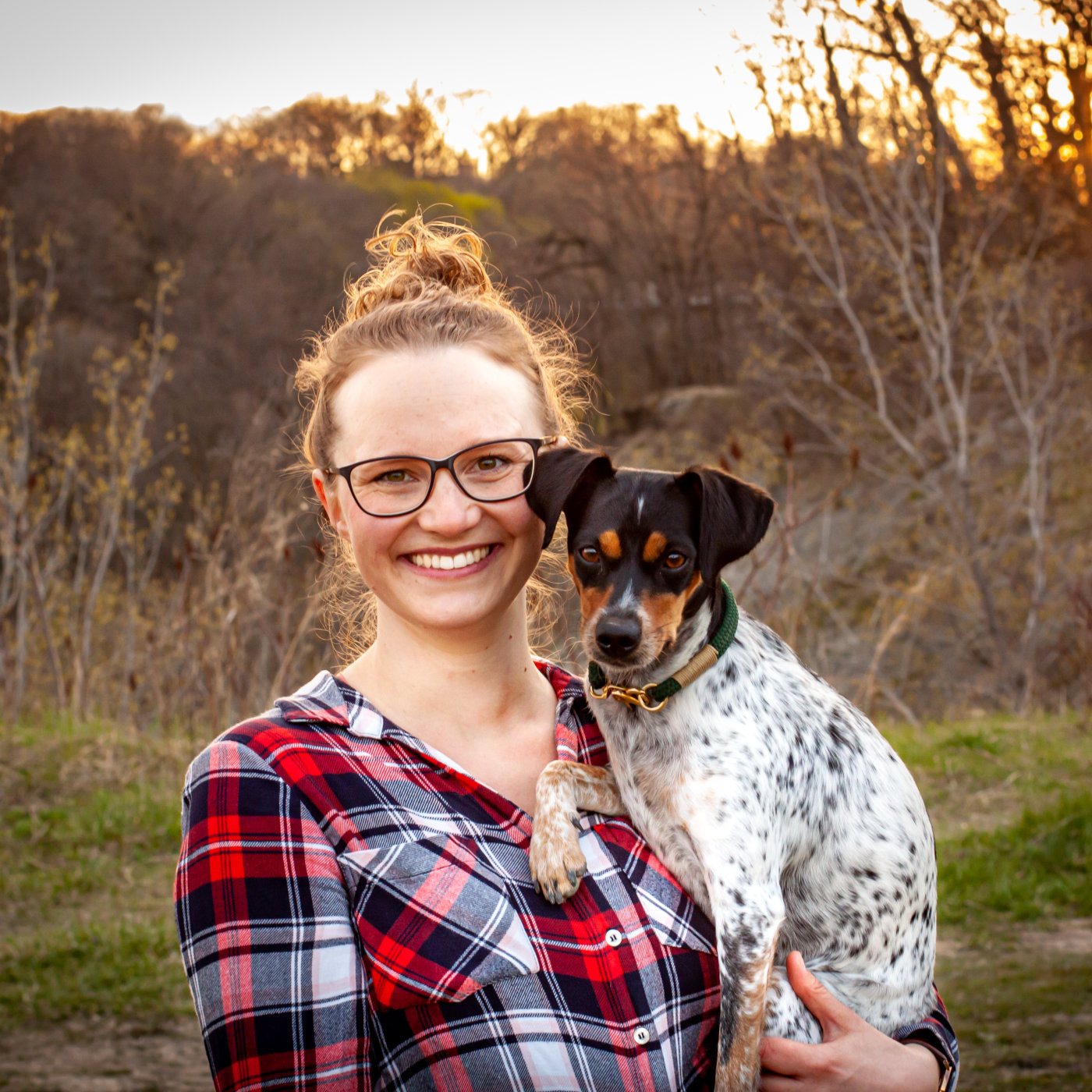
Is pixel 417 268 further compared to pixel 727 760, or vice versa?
pixel 417 268

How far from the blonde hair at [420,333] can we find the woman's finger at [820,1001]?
1.05 metres

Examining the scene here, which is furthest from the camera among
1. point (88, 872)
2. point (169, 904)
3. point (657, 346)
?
point (657, 346)

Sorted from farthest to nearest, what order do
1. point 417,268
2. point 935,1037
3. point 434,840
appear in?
point 417,268
point 935,1037
point 434,840

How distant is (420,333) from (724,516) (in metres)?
0.68

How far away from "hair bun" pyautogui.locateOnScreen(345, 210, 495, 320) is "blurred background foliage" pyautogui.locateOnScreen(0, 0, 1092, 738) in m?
2.64

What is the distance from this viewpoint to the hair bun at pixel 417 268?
240cm

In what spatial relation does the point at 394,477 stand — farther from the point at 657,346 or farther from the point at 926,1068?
the point at 657,346

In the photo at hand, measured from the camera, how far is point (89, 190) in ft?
50.7

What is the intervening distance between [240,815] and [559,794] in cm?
59

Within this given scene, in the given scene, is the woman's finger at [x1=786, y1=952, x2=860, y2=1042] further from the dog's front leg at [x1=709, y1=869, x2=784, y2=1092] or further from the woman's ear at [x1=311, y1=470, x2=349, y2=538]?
the woman's ear at [x1=311, y1=470, x2=349, y2=538]

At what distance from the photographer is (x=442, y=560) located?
210 cm

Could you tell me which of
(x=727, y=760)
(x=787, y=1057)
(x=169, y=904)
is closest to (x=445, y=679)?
(x=727, y=760)

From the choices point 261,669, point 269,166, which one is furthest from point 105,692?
point 269,166

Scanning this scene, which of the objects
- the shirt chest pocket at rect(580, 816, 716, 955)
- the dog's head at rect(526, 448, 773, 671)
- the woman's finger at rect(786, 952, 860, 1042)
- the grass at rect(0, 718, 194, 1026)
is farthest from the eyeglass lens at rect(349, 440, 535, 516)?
the grass at rect(0, 718, 194, 1026)
